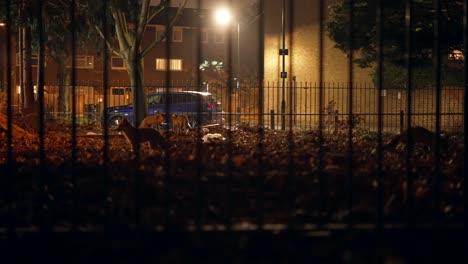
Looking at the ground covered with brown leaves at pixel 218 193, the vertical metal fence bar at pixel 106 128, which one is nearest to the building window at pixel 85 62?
the ground covered with brown leaves at pixel 218 193

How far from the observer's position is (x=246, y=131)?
60.3 ft

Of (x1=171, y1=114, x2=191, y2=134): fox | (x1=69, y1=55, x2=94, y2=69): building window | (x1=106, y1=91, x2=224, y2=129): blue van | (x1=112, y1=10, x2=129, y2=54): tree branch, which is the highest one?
(x1=69, y1=55, x2=94, y2=69): building window

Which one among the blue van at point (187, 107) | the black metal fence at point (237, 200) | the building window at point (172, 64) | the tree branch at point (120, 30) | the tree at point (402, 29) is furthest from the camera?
the building window at point (172, 64)

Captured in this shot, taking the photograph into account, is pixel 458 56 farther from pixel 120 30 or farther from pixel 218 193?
pixel 218 193

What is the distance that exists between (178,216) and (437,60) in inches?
99.2

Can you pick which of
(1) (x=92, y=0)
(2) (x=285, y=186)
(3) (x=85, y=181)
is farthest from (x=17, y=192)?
(1) (x=92, y=0)

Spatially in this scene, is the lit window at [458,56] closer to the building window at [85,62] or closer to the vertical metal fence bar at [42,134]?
the vertical metal fence bar at [42,134]

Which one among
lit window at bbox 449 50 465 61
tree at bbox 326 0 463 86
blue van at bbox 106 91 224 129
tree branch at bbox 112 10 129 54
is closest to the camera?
tree at bbox 326 0 463 86

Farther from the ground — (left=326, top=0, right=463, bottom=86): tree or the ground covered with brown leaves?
(left=326, top=0, right=463, bottom=86): tree

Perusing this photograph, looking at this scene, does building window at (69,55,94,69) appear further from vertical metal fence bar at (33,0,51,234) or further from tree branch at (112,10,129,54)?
vertical metal fence bar at (33,0,51,234)

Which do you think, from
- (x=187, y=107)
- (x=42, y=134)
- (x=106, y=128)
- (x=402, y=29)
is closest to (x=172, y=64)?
(x=187, y=107)

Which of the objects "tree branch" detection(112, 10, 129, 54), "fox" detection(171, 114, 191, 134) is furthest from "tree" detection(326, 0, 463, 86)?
"tree branch" detection(112, 10, 129, 54)

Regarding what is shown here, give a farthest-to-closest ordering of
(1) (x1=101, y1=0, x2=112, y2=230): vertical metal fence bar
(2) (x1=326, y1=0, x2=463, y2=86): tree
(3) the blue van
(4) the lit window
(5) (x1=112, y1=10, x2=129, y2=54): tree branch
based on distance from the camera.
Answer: (3) the blue van < (4) the lit window < (5) (x1=112, y1=10, x2=129, y2=54): tree branch < (2) (x1=326, y1=0, x2=463, y2=86): tree < (1) (x1=101, y1=0, x2=112, y2=230): vertical metal fence bar

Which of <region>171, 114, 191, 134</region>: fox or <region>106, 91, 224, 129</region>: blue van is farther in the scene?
<region>106, 91, 224, 129</region>: blue van
